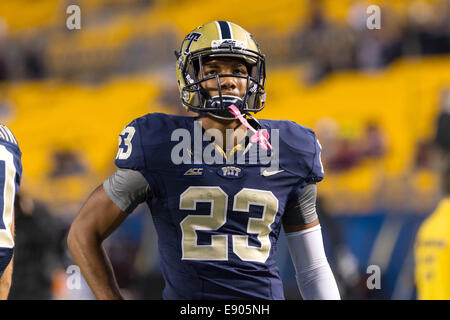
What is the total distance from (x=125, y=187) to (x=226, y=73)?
1.79 ft

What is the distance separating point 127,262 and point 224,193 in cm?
435

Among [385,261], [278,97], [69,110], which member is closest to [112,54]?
[69,110]

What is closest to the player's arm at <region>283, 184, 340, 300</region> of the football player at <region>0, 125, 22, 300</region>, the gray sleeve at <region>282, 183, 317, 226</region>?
the gray sleeve at <region>282, 183, 317, 226</region>

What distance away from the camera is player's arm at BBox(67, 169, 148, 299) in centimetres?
255

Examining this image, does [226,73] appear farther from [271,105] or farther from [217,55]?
[271,105]

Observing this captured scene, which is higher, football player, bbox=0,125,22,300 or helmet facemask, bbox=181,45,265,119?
helmet facemask, bbox=181,45,265,119

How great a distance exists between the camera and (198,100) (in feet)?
9.21

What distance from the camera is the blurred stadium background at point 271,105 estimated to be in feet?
20.5

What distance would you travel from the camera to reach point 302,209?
9.27 ft

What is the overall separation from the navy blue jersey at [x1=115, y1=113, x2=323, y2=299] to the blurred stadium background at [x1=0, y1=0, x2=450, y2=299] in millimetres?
2426

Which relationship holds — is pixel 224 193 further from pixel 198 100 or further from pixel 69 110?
pixel 69 110

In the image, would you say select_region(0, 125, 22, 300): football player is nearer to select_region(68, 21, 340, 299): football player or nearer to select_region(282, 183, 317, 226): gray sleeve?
select_region(68, 21, 340, 299): football player

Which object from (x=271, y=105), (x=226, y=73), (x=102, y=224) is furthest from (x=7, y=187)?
(x=271, y=105)
